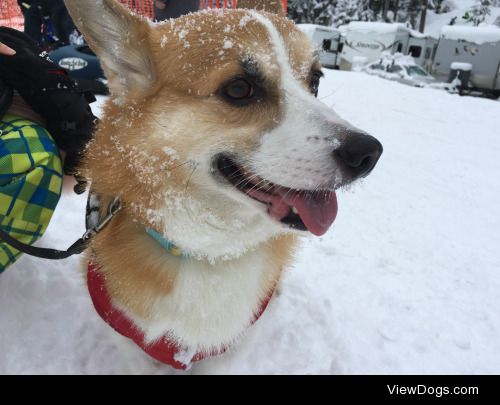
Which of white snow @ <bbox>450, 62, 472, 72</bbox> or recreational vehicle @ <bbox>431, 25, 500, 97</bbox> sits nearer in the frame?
recreational vehicle @ <bbox>431, 25, 500, 97</bbox>

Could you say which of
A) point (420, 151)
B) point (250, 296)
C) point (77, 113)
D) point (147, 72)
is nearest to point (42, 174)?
point (77, 113)

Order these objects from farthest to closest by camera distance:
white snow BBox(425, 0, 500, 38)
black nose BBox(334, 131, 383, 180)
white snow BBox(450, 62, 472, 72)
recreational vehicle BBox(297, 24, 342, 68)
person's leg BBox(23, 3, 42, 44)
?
white snow BBox(425, 0, 500, 38), recreational vehicle BBox(297, 24, 342, 68), white snow BBox(450, 62, 472, 72), person's leg BBox(23, 3, 42, 44), black nose BBox(334, 131, 383, 180)

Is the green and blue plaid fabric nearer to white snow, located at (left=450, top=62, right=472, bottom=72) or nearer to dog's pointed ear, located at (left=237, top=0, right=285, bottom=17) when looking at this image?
dog's pointed ear, located at (left=237, top=0, right=285, bottom=17)

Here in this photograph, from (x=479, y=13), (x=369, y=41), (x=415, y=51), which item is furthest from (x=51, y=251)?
(x=479, y=13)

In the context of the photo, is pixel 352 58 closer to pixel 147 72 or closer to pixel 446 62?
pixel 446 62

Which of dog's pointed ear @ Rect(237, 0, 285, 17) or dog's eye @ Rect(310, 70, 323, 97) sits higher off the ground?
dog's pointed ear @ Rect(237, 0, 285, 17)

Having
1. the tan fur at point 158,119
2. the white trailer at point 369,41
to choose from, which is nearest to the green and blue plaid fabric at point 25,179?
the tan fur at point 158,119

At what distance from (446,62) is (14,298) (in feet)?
61.5

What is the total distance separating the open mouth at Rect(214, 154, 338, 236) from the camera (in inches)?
57.0

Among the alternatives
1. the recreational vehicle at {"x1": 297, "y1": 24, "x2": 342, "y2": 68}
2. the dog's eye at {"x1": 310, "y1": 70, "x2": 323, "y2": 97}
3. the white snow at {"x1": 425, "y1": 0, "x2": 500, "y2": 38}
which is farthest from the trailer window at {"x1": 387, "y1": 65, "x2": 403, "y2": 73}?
the white snow at {"x1": 425, "y1": 0, "x2": 500, "y2": 38}

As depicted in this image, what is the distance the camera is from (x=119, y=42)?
1.54 metres

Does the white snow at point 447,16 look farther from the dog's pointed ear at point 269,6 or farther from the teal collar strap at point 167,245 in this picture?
the teal collar strap at point 167,245

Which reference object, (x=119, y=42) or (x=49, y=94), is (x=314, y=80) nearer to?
(x=119, y=42)

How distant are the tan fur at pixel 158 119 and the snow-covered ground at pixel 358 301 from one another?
573 mm
